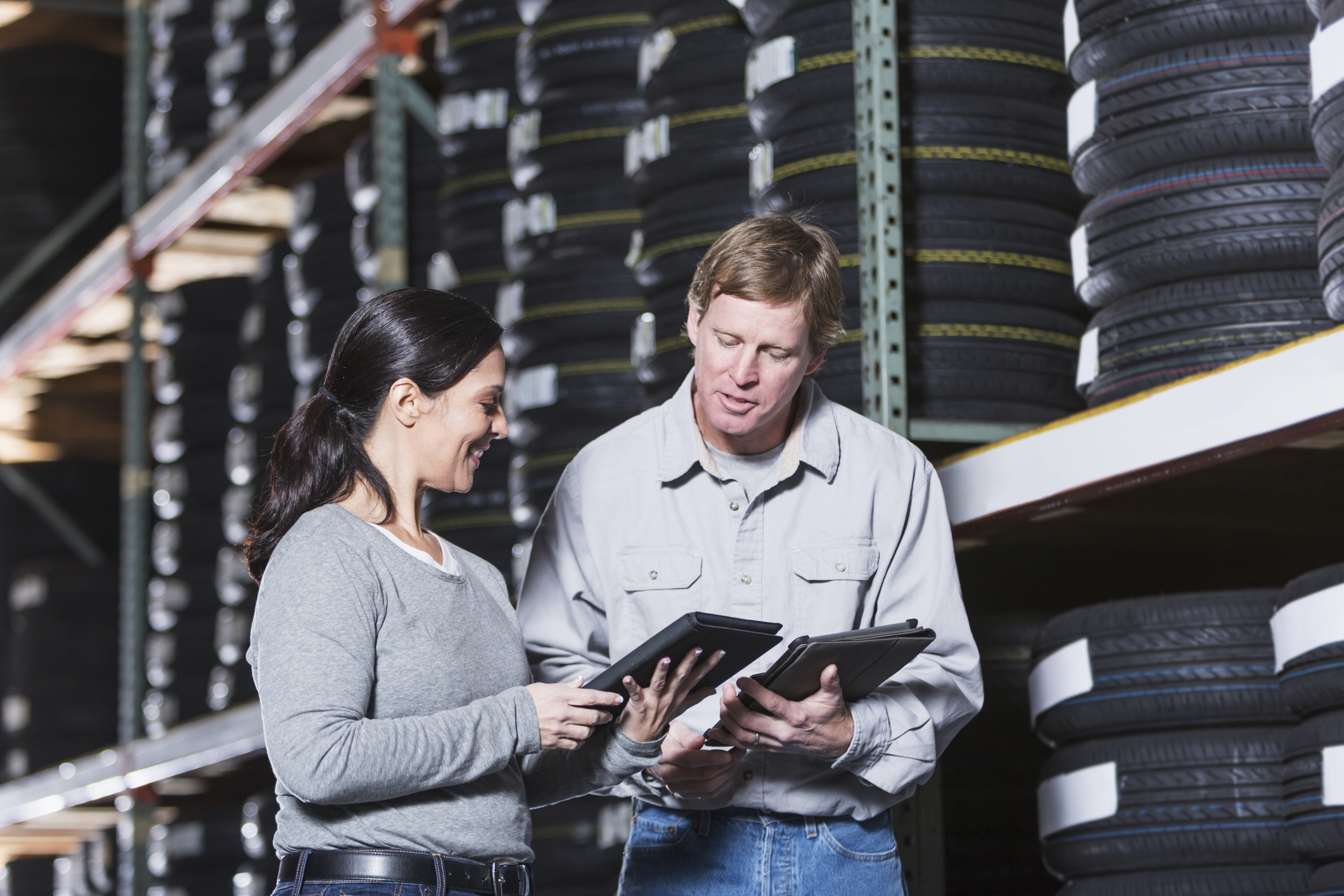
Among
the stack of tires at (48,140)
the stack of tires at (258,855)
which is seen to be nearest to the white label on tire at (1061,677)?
the stack of tires at (258,855)

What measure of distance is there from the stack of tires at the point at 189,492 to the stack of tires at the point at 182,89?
0.45 m

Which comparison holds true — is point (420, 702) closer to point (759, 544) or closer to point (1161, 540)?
point (759, 544)

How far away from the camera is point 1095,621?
247cm

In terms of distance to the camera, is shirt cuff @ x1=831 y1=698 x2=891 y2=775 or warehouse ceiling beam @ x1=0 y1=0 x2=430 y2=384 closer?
shirt cuff @ x1=831 y1=698 x2=891 y2=775

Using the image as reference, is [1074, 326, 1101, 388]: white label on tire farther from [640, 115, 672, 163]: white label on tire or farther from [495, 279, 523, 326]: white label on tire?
[495, 279, 523, 326]: white label on tire

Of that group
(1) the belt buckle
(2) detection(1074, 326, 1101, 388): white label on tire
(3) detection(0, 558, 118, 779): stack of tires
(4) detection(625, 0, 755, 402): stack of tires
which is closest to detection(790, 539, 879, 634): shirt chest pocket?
(1) the belt buckle

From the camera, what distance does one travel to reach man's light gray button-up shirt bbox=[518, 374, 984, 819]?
2002 mm

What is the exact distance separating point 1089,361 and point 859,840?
1.01 meters

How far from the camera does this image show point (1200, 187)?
2.43 metres

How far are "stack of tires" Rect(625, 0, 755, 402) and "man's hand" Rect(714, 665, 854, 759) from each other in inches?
47.2

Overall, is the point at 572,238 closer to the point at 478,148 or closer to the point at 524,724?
the point at 478,148

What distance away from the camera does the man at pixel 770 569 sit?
6.51ft

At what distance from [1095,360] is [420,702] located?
1446mm

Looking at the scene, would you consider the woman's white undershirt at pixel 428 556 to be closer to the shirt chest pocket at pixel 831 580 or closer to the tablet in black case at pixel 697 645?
the tablet in black case at pixel 697 645
